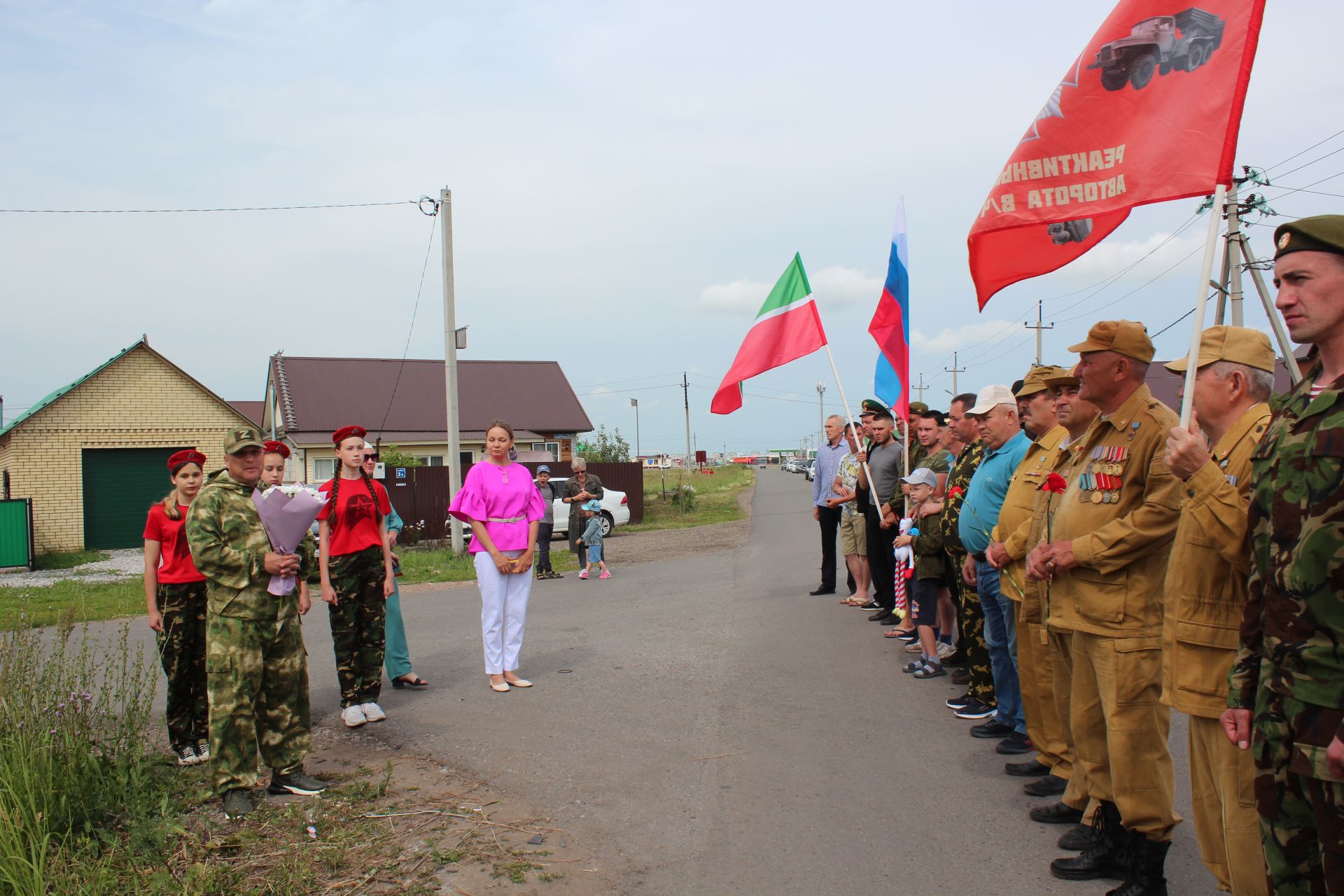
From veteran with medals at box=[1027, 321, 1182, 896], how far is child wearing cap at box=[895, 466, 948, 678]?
315 cm

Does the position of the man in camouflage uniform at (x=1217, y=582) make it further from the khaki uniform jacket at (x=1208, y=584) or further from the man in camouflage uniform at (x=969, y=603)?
the man in camouflage uniform at (x=969, y=603)

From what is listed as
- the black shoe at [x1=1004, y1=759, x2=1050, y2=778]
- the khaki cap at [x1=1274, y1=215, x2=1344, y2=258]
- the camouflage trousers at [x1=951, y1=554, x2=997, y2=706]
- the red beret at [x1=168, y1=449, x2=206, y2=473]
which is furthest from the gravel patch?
the khaki cap at [x1=1274, y1=215, x2=1344, y2=258]

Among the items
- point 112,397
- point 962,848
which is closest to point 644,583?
point 962,848

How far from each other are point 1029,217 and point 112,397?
26295mm

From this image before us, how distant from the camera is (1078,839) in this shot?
3.86m

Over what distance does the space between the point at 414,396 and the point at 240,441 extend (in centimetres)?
3532

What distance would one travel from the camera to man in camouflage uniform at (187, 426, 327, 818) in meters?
4.49

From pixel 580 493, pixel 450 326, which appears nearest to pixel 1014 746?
pixel 580 493

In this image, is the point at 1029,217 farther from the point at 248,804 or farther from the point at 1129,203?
the point at 248,804

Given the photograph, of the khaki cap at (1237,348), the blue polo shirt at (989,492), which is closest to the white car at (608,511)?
the blue polo shirt at (989,492)

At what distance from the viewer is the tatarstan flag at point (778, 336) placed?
8.61m

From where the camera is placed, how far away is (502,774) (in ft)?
16.3

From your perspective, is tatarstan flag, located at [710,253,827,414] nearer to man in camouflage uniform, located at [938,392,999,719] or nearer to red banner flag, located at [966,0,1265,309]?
man in camouflage uniform, located at [938,392,999,719]

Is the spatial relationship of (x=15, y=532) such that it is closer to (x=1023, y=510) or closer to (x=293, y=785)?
(x=293, y=785)
